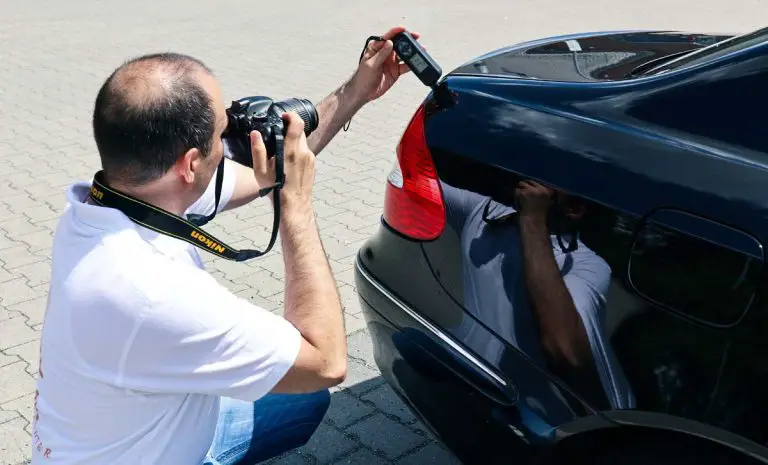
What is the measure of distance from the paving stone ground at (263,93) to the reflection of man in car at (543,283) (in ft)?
3.01

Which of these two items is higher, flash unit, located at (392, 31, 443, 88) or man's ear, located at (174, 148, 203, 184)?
flash unit, located at (392, 31, 443, 88)

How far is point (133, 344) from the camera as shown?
1592 millimetres

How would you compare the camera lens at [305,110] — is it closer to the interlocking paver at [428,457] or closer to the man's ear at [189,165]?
the man's ear at [189,165]

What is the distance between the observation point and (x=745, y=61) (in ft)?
5.60

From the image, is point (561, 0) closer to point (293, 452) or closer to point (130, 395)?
point (293, 452)

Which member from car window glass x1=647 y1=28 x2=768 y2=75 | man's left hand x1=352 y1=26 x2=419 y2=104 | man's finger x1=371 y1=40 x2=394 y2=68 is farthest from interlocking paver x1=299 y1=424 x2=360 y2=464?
car window glass x1=647 y1=28 x2=768 y2=75

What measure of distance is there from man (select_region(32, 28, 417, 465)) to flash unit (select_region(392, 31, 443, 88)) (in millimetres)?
452

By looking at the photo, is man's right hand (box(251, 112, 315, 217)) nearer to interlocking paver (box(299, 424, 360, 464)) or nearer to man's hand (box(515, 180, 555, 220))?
man's hand (box(515, 180, 555, 220))

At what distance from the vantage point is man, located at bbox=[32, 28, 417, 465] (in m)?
1.60

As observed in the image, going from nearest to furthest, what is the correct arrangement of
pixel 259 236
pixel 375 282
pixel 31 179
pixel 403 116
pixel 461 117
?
pixel 461 117
pixel 375 282
pixel 259 236
pixel 31 179
pixel 403 116

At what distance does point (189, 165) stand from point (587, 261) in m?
0.79

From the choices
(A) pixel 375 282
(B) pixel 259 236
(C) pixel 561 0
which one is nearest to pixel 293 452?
(A) pixel 375 282

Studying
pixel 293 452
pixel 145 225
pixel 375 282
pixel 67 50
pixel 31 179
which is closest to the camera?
pixel 145 225

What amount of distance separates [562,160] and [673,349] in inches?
17.2
